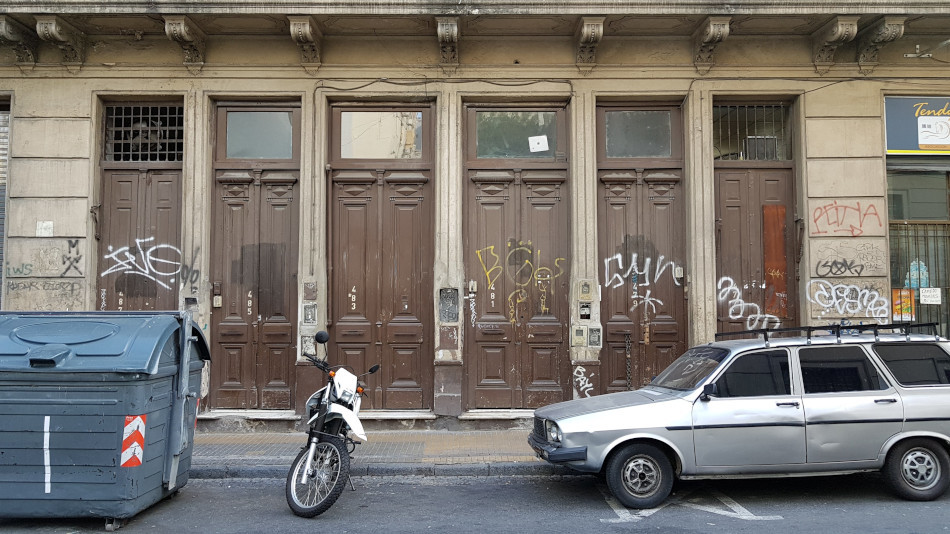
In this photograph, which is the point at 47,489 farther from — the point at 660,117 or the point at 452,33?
the point at 660,117

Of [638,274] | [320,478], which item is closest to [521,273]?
[638,274]

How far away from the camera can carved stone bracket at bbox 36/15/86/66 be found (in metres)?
8.98

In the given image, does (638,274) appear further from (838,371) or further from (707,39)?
(838,371)

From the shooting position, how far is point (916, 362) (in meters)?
6.42

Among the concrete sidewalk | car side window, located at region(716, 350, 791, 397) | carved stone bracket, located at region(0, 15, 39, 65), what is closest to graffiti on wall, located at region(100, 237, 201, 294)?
the concrete sidewalk

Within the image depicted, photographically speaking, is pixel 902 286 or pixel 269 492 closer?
pixel 269 492

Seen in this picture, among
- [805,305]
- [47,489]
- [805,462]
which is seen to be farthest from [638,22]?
[47,489]

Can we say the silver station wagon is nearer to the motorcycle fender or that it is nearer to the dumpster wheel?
the motorcycle fender

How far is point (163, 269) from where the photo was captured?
31.6 ft

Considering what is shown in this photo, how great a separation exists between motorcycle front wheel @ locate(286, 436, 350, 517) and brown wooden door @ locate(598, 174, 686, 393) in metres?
4.66

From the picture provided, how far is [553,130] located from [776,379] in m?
4.93

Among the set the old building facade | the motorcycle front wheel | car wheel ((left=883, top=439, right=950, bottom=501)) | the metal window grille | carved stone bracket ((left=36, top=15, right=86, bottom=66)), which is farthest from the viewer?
the metal window grille

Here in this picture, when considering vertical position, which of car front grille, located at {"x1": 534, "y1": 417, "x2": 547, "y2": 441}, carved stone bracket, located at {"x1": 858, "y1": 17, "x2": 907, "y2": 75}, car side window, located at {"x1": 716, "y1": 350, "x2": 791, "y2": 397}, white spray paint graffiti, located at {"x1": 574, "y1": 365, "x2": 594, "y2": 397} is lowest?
car front grille, located at {"x1": 534, "y1": 417, "x2": 547, "y2": 441}

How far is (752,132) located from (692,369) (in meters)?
4.81
